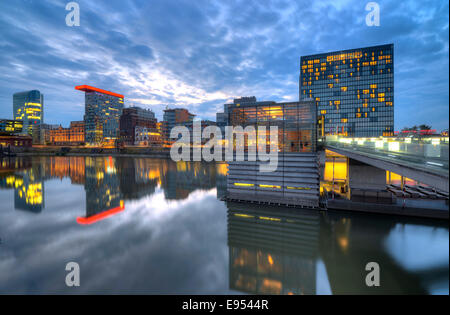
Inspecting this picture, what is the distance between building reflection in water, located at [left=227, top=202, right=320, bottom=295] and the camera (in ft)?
34.1

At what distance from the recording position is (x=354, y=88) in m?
117

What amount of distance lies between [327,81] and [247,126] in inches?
4832

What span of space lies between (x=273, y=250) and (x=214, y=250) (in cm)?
394

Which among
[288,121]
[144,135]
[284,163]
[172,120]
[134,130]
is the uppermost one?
[172,120]

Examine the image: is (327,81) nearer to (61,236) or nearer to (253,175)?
(253,175)

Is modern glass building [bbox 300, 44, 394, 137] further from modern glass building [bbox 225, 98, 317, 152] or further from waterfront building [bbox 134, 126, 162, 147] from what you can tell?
waterfront building [bbox 134, 126, 162, 147]

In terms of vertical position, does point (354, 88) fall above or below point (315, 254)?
above

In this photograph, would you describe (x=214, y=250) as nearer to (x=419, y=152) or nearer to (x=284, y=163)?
(x=284, y=163)

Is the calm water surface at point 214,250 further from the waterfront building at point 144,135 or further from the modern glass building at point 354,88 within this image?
the waterfront building at point 144,135

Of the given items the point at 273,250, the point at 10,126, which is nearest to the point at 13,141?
the point at 10,126

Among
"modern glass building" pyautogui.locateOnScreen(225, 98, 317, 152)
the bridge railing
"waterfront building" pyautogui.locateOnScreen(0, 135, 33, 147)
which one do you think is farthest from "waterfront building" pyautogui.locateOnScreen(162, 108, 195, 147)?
the bridge railing

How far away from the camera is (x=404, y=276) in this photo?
10.4 meters
